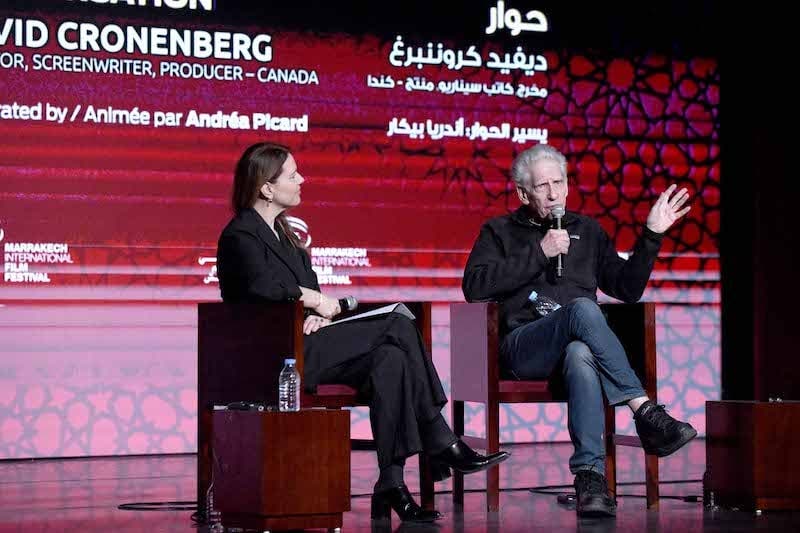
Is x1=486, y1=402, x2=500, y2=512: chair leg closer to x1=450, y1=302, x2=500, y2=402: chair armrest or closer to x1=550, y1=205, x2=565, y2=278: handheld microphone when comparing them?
x1=450, y1=302, x2=500, y2=402: chair armrest

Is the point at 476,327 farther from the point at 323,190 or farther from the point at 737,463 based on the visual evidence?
the point at 323,190

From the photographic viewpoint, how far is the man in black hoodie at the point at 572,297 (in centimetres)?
351

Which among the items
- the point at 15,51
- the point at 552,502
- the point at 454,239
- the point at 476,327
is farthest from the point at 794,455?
the point at 15,51

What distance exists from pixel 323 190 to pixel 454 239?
0.68m

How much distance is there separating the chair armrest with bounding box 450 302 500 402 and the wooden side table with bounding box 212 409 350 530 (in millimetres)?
695

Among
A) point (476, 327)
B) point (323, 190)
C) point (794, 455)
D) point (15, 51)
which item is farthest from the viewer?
point (323, 190)

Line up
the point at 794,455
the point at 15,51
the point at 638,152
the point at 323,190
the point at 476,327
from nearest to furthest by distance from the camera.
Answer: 1. the point at 794,455
2. the point at 476,327
3. the point at 15,51
4. the point at 323,190
5. the point at 638,152

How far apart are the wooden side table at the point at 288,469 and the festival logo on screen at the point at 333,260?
2753 millimetres

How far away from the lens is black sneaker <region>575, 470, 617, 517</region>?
3.42 m

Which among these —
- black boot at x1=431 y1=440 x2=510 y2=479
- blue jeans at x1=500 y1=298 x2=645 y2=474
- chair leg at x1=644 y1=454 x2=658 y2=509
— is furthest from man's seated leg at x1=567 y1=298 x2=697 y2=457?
black boot at x1=431 y1=440 x2=510 y2=479

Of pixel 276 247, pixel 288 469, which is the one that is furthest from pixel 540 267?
pixel 288 469

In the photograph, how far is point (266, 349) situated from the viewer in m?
3.36

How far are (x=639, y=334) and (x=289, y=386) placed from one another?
1253 millimetres

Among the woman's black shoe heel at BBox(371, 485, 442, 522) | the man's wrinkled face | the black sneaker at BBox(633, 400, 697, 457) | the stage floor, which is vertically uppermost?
the man's wrinkled face
